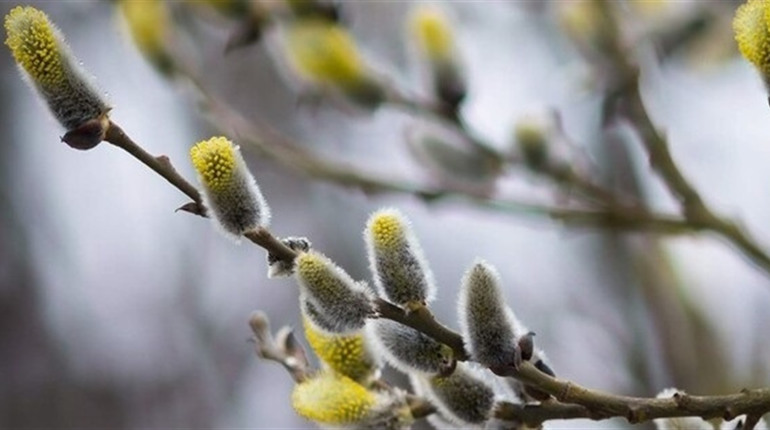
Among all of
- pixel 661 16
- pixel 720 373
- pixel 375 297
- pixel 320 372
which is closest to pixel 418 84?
pixel 661 16

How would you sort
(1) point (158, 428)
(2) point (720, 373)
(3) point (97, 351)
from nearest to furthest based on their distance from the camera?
(2) point (720, 373)
(1) point (158, 428)
(3) point (97, 351)

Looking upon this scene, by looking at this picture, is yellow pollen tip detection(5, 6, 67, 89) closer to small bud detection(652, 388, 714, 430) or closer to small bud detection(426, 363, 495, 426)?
small bud detection(426, 363, 495, 426)

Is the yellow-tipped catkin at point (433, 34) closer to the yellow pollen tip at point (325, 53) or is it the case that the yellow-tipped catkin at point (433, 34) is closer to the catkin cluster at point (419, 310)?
the yellow pollen tip at point (325, 53)

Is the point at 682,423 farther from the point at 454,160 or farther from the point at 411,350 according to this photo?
the point at 454,160

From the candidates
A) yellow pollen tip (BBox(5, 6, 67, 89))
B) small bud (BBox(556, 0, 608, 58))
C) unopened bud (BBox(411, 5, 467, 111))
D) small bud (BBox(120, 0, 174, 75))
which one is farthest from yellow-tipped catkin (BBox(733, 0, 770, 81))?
small bud (BBox(120, 0, 174, 75))

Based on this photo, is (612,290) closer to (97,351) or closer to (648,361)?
(648,361)

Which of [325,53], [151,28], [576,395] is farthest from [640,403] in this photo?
[151,28]

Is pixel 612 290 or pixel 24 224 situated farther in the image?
pixel 24 224
